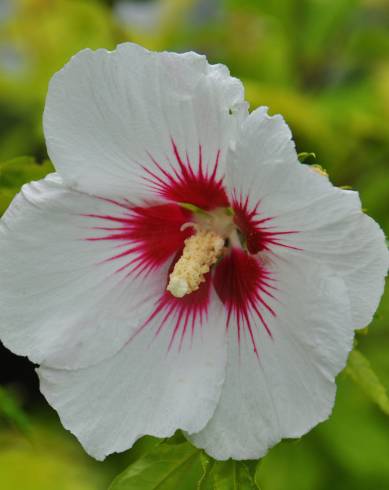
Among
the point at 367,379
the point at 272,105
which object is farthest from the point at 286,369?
the point at 272,105

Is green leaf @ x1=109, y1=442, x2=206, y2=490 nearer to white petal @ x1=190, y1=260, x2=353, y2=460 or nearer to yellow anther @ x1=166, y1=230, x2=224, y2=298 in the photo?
white petal @ x1=190, y1=260, x2=353, y2=460

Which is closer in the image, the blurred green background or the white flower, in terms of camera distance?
the white flower

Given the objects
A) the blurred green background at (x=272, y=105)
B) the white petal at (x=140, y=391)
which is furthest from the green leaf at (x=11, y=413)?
the white petal at (x=140, y=391)

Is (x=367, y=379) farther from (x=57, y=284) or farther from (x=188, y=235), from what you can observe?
(x=57, y=284)

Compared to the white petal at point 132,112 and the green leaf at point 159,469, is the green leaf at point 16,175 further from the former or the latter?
the green leaf at point 159,469

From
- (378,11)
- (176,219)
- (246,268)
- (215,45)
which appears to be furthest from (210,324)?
(378,11)

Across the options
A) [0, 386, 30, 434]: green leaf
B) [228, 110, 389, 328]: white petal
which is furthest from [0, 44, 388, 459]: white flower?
[0, 386, 30, 434]: green leaf
